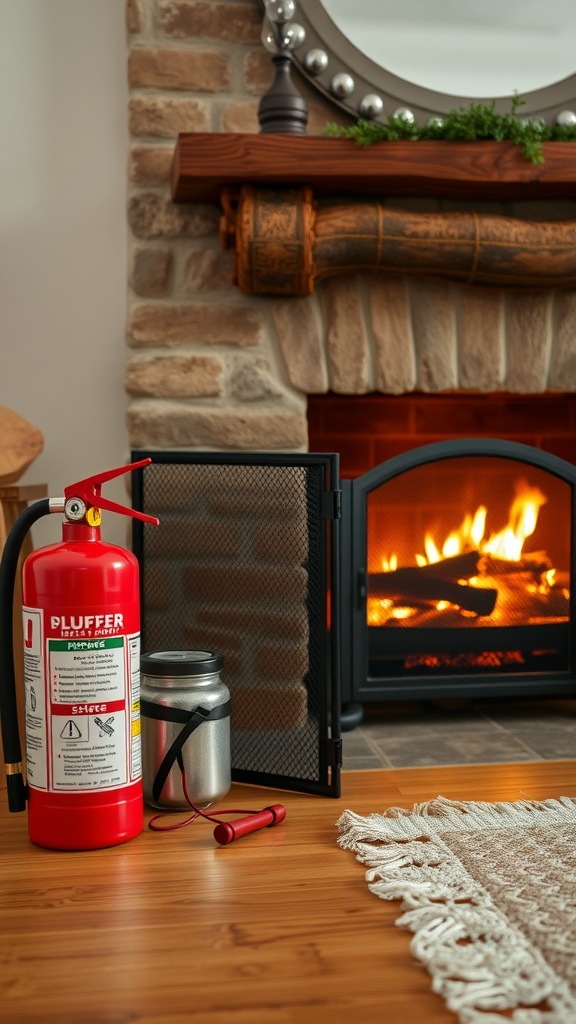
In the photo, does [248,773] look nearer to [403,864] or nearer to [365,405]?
[403,864]

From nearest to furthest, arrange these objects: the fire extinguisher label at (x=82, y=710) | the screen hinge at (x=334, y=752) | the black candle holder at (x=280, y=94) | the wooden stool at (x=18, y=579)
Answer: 1. the fire extinguisher label at (x=82, y=710)
2. the screen hinge at (x=334, y=752)
3. the wooden stool at (x=18, y=579)
4. the black candle holder at (x=280, y=94)

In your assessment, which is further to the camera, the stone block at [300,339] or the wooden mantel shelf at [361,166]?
the stone block at [300,339]

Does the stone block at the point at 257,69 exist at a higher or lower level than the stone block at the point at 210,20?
lower

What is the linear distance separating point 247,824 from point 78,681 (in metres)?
0.30

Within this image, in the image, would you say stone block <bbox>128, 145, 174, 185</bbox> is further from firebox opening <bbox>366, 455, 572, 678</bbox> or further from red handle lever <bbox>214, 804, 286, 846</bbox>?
red handle lever <bbox>214, 804, 286, 846</bbox>

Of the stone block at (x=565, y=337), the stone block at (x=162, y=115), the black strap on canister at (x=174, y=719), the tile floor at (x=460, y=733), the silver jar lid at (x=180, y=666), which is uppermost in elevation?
the stone block at (x=162, y=115)

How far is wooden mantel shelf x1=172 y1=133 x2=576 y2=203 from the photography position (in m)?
1.71

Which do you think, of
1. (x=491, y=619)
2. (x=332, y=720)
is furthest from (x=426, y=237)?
(x=332, y=720)

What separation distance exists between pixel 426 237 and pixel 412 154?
15cm

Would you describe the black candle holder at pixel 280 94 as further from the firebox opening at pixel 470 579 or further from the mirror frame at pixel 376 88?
the firebox opening at pixel 470 579

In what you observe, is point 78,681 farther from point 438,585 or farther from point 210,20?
point 210,20

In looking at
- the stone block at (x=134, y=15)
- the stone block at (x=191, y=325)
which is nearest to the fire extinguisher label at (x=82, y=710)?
the stone block at (x=191, y=325)

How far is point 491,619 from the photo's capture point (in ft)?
6.59

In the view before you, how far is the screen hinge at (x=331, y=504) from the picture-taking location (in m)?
1.50
